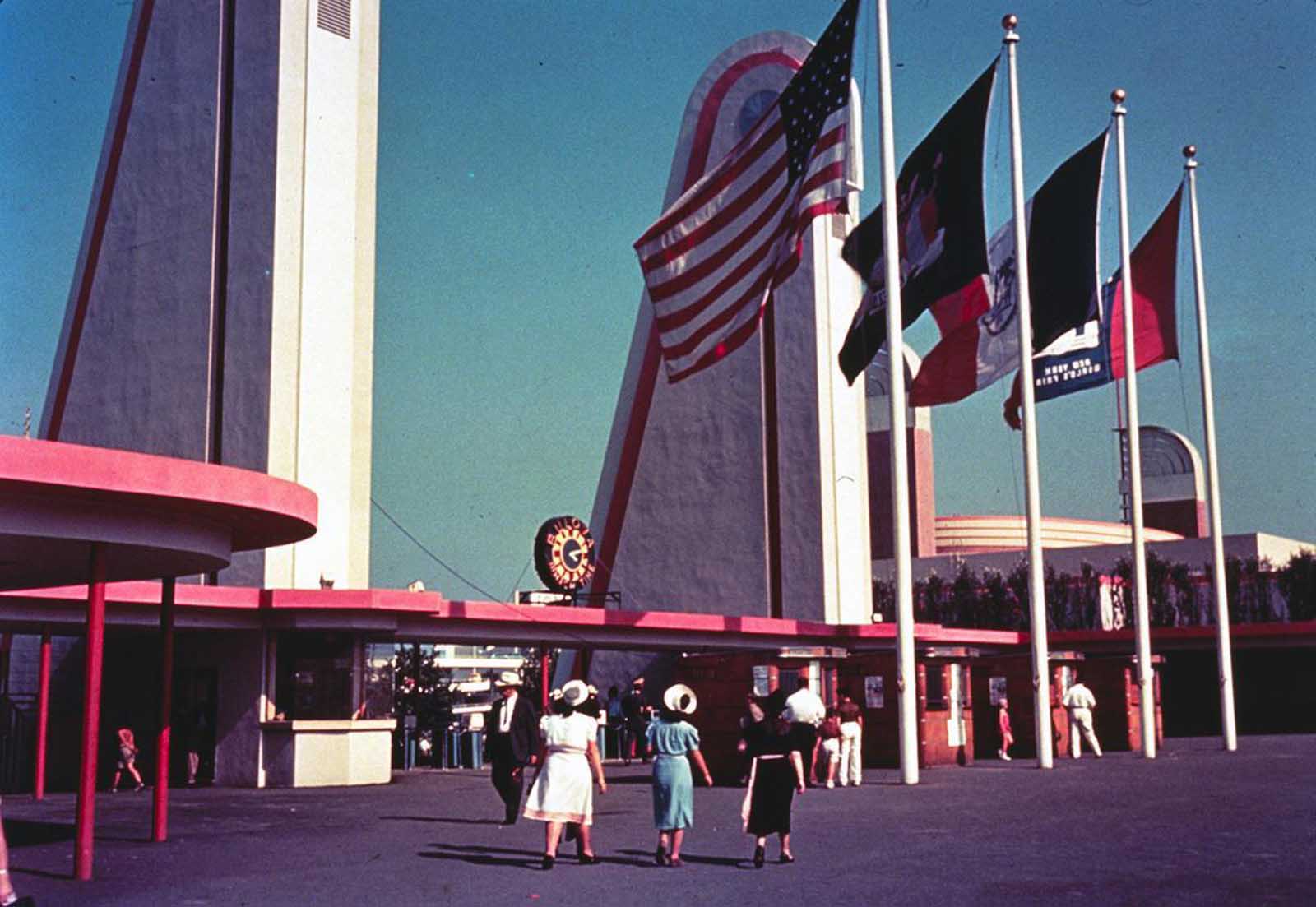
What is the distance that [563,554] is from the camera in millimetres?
37344

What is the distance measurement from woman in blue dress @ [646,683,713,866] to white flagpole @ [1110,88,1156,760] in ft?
53.0

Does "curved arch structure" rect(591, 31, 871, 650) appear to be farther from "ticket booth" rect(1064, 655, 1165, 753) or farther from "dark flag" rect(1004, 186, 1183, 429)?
"dark flag" rect(1004, 186, 1183, 429)

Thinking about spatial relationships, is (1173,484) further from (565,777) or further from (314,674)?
(565,777)

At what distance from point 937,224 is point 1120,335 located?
6.31 m

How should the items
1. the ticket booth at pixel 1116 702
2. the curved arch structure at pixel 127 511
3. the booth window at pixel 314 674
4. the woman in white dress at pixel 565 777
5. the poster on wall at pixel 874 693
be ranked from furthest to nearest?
1. the ticket booth at pixel 1116 702
2. the poster on wall at pixel 874 693
3. the booth window at pixel 314 674
4. the woman in white dress at pixel 565 777
5. the curved arch structure at pixel 127 511

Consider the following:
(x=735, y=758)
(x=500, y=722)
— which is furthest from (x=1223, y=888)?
(x=735, y=758)

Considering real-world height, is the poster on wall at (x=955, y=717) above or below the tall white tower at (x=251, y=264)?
below

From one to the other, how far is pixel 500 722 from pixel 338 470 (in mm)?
18088

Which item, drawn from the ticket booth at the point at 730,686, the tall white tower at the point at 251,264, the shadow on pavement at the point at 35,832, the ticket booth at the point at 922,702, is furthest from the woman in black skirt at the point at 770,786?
the tall white tower at the point at 251,264

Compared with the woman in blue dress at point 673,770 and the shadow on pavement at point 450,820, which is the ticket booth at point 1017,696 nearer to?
the shadow on pavement at point 450,820

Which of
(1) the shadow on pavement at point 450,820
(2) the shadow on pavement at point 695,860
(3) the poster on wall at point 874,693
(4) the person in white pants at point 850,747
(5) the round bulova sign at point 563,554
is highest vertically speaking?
(5) the round bulova sign at point 563,554

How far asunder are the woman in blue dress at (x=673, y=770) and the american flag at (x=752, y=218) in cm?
885

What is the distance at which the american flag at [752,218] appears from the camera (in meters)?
21.0

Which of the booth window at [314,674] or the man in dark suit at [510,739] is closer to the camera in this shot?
the man in dark suit at [510,739]
